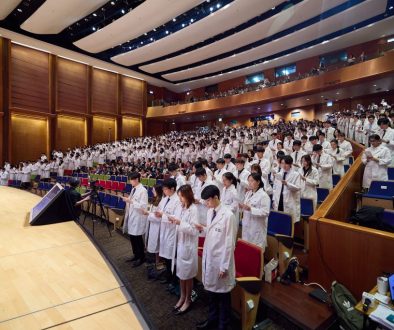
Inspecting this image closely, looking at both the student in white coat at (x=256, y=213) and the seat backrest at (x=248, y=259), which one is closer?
the seat backrest at (x=248, y=259)

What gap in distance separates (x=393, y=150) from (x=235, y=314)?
4.81m

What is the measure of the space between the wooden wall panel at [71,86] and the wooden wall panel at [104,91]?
80 centimetres

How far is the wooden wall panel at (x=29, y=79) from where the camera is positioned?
1381 centimetres

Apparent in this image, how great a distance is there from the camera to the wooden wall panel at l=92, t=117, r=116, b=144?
1855cm

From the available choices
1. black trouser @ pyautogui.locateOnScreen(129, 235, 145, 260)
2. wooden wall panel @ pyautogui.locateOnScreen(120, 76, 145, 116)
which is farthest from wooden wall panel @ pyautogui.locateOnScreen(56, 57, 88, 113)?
black trouser @ pyautogui.locateOnScreen(129, 235, 145, 260)

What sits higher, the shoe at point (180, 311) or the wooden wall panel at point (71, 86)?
the wooden wall panel at point (71, 86)

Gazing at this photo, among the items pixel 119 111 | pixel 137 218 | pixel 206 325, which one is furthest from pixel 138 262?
pixel 119 111

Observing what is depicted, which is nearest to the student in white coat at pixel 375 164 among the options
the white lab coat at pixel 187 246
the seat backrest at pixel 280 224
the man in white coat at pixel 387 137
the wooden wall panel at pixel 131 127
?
the man in white coat at pixel 387 137

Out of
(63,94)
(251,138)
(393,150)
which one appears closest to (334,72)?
(251,138)

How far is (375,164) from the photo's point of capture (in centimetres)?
439

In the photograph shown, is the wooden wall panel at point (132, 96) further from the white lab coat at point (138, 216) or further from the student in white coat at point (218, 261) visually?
the student in white coat at point (218, 261)

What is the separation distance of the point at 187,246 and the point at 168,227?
61 cm

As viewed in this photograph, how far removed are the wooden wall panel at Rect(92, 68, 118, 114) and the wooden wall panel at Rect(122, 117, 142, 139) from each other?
4.64ft

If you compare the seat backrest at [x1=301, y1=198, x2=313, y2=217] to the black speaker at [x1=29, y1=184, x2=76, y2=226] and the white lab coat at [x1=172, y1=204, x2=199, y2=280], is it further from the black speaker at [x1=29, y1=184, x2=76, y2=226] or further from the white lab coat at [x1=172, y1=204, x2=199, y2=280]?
the black speaker at [x1=29, y1=184, x2=76, y2=226]
